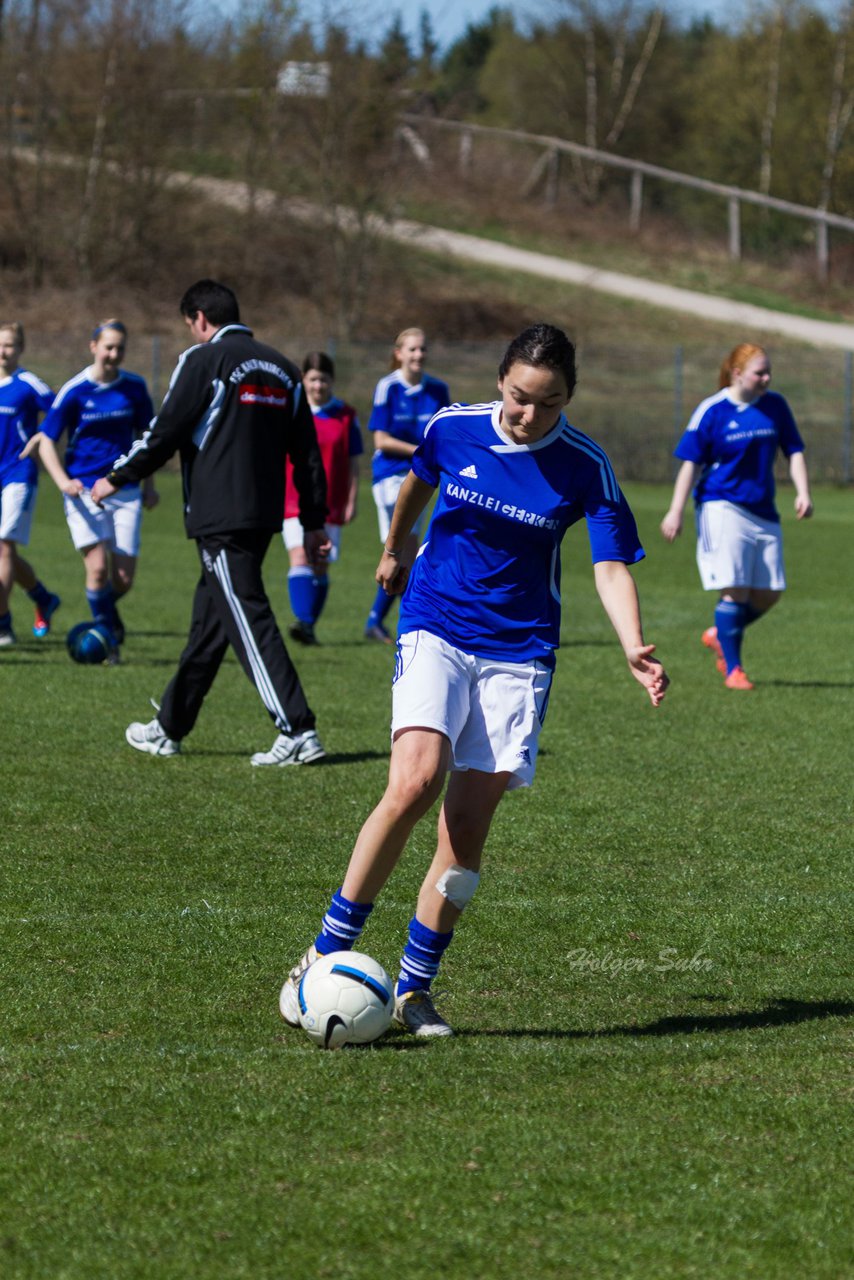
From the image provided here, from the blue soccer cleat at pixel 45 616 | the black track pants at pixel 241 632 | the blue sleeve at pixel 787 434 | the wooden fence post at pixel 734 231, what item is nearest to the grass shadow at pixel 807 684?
the blue sleeve at pixel 787 434

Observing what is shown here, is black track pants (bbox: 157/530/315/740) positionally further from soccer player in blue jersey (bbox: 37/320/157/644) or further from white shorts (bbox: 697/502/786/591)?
white shorts (bbox: 697/502/786/591)

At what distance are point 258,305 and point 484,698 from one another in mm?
37320

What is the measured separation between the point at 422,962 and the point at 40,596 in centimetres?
867

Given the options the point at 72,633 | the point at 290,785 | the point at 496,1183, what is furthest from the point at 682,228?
the point at 496,1183

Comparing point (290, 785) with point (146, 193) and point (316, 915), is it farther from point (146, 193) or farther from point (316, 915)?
point (146, 193)

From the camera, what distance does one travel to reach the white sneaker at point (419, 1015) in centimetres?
448

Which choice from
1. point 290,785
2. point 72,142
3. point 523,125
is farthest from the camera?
point 523,125

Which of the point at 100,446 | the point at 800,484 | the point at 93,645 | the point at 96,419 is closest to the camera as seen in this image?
the point at 800,484

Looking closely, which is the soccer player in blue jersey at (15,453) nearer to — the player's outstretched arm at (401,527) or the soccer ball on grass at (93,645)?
the soccer ball on grass at (93,645)

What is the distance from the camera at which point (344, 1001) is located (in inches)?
169

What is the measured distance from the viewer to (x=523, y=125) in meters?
62.2

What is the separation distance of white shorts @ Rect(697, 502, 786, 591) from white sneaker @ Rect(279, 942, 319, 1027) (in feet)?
21.6

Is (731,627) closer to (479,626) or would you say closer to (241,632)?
(241,632)

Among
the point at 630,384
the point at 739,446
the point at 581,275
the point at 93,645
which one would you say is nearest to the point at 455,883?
the point at 739,446
